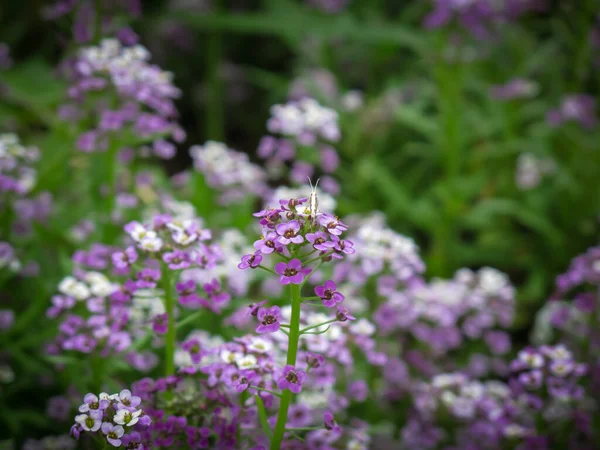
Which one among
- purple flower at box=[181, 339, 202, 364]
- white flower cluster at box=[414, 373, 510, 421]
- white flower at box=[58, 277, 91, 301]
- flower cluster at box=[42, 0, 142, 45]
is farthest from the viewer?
flower cluster at box=[42, 0, 142, 45]

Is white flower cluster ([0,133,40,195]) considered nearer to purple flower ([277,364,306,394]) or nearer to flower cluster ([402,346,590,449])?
purple flower ([277,364,306,394])

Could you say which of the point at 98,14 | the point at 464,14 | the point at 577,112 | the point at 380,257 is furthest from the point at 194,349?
the point at 577,112

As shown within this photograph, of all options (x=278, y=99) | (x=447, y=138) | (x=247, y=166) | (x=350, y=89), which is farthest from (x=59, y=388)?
(x=350, y=89)

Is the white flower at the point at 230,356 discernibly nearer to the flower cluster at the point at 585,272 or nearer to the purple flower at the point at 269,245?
the purple flower at the point at 269,245

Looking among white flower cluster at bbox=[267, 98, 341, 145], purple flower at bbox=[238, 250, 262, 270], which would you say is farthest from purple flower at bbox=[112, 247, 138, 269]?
white flower cluster at bbox=[267, 98, 341, 145]

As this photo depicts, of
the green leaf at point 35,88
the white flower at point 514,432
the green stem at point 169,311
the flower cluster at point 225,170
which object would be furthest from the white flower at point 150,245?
the green leaf at point 35,88

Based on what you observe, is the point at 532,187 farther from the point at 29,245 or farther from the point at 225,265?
the point at 29,245
